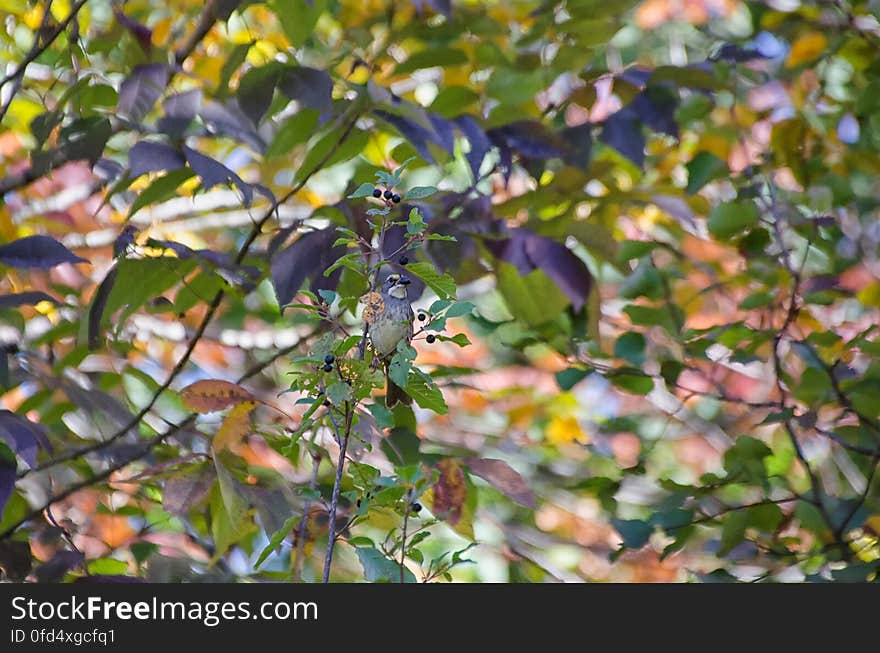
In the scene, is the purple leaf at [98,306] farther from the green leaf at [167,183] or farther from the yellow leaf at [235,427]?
the yellow leaf at [235,427]

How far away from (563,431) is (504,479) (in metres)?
1.20

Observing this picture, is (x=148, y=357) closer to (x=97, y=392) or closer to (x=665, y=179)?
(x=97, y=392)

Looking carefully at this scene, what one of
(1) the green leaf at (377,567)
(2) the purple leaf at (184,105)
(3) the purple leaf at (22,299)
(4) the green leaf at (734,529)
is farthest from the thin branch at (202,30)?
(4) the green leaf at (734,529)

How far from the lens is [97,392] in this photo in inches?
54.5

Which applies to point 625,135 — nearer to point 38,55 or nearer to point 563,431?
point 38,55

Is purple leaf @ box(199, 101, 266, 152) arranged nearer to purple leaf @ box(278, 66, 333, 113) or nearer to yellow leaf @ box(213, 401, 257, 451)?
purple leaf @ box(278, 66, 333, 113)

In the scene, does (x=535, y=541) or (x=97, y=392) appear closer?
(x=97, y=392)

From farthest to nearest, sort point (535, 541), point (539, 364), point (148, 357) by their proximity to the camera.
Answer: point (539, 364)
point (535, 541)
point (148, 357)

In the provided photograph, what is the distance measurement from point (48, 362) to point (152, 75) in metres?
0.63

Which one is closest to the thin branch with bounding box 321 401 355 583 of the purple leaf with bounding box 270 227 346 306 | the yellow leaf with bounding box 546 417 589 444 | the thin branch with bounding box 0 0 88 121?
the purple leaf with bounding box 270 227 346 306

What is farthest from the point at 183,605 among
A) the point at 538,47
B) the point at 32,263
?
the point at 538,47

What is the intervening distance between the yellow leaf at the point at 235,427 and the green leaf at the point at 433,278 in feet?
0.98

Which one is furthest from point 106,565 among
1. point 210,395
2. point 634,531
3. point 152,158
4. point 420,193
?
point 420,193

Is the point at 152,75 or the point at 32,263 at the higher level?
the point at 152,75
